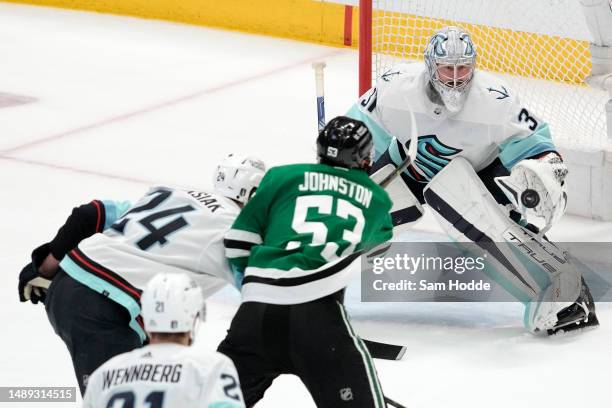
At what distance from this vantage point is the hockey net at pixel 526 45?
19.8ft

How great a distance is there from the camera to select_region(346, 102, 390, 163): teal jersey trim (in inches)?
183

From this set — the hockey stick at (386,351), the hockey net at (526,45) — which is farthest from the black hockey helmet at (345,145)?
the hockey net at (526,45)

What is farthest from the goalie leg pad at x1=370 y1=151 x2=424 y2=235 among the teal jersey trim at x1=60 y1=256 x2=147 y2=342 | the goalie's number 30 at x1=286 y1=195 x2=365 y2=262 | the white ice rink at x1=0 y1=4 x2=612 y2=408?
the teal jersey trim at x1=60 y1=256 x2=147 y2=342

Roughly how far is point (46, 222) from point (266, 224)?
252cm

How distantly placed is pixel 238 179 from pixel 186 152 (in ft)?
10.8

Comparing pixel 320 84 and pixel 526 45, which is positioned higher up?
pixel 320 84

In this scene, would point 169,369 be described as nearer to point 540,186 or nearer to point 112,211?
point 112,211

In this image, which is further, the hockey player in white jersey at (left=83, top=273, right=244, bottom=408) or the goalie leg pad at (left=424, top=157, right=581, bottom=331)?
the goalie leg pad at (left=424, top=157, right=581, bottom=331)

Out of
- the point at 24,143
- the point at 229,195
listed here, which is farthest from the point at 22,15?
the point at 229,195

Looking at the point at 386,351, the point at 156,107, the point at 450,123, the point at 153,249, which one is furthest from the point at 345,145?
the point at 156,107

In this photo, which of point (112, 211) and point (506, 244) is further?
point (506, 244)

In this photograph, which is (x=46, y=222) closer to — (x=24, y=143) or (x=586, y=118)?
(x=24, y=143)

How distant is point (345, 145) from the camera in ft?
10.7

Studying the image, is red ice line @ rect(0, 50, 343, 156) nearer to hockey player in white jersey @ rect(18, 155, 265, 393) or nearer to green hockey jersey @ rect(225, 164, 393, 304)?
hockey player in white jersey @ rect(18, 155, 265, 393)
